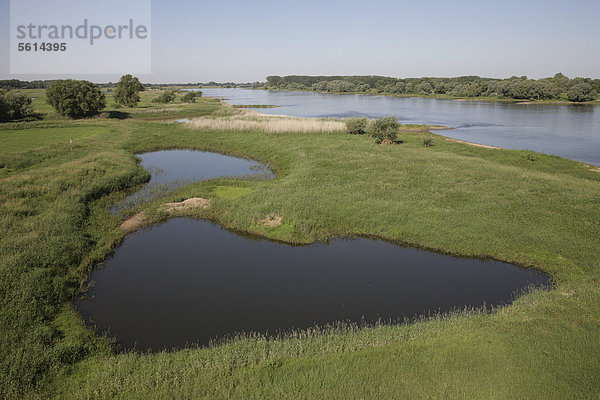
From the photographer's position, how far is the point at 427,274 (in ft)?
41.5

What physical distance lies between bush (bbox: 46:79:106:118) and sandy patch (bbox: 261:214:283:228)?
47.3m

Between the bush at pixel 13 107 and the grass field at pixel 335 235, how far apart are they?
22316mm

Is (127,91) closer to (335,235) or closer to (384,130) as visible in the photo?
(384,130)

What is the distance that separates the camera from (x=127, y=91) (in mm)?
69250

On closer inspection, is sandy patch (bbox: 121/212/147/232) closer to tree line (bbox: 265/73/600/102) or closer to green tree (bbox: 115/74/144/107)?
green tree (bbox: 115/74/144/107)

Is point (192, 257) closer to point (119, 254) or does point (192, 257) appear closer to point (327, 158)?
point (119, 254)

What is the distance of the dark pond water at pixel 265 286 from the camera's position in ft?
32.7

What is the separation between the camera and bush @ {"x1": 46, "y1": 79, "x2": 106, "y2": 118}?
48.8m

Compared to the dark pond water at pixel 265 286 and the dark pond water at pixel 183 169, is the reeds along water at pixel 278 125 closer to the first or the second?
the dark pond water at pixel 183 169

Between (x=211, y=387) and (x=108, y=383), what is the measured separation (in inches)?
87.4

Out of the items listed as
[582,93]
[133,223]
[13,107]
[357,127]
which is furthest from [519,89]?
[13,107]

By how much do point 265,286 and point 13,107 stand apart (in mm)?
55170

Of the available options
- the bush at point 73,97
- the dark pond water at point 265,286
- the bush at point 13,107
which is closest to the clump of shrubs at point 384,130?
the dark pond water at point 265,286

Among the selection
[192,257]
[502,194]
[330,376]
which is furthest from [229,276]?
[502,194]
